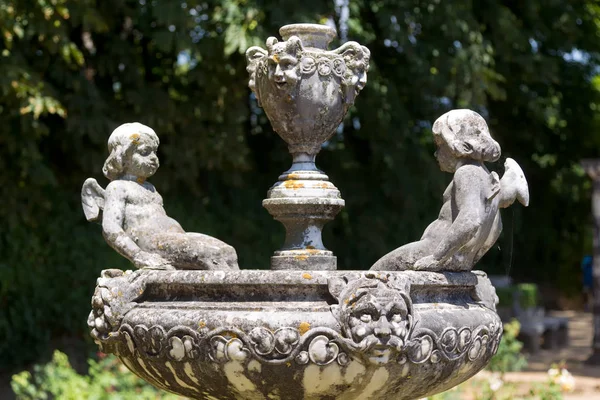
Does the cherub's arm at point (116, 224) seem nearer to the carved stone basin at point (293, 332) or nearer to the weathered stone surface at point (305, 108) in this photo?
the carved stone basin at point (293, 332)

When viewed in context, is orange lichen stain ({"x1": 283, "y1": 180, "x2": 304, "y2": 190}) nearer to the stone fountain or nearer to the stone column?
the stone fountain

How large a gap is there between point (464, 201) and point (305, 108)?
828mm

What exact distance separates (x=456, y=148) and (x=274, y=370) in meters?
1.26

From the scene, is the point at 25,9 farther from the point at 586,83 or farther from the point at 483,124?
the point at 586,83

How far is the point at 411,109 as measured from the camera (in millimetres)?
12227

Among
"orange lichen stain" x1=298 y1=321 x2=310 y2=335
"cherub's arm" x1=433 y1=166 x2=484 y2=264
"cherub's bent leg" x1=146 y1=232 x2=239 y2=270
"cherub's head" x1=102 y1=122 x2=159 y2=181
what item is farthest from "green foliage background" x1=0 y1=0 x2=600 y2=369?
"orange lichen stain" x1=298 y1=321 x2=310 y2=335

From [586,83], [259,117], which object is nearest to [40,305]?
[259,117]

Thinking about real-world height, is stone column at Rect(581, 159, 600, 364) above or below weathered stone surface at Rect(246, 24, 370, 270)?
above

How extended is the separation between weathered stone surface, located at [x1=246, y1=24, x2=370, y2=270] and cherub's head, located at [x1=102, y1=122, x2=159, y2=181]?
567 millimetres

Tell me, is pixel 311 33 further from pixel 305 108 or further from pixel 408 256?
pixel 408 256

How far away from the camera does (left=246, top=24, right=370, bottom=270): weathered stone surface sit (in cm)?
433

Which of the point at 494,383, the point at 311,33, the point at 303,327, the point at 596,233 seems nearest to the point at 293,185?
the point at 311,33

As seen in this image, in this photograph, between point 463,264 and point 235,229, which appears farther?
point 235,229

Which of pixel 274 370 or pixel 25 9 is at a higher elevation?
pixel 25 9
